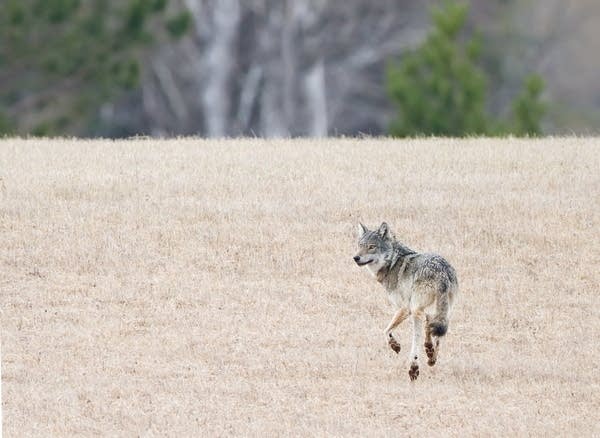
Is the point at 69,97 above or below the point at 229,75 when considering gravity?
below

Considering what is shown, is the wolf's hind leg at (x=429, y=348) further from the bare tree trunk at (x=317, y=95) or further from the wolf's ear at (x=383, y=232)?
the bare tree trunk at (x=317, y=95)

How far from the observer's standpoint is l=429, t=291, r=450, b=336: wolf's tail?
1373 cm

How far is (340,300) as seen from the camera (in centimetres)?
1753

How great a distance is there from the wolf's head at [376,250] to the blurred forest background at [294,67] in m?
22.9

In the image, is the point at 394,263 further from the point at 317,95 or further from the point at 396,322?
the point at 317,95

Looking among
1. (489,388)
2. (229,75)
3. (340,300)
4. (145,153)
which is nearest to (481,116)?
(229,75)

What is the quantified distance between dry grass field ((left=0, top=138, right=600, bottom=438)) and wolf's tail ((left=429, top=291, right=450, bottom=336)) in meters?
0.69

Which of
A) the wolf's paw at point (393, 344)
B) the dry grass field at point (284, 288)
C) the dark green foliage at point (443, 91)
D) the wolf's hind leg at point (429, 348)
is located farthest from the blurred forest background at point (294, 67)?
the wolf's hind leg at point (429, 348)

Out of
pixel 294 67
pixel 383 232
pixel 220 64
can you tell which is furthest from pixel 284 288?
pixel 220 64

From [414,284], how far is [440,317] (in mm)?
515

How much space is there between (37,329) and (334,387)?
334cm

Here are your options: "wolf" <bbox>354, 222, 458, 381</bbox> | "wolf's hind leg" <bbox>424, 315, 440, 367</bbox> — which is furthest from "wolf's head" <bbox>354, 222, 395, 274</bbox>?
"wolf's hind leg" <bbox>424, 315, 440, 367</bbox>

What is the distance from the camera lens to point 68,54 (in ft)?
136

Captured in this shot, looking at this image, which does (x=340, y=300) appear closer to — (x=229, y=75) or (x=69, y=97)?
(x=69, y=97)
